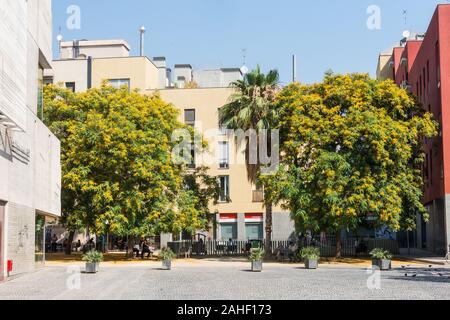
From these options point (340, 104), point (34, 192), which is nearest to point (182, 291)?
point (34, 192)

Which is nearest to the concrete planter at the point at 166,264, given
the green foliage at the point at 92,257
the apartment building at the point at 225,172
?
the green foliage at the point at 92,257

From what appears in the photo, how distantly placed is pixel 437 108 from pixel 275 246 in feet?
46.0

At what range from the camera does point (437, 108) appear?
4622 cm

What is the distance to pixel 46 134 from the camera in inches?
1419

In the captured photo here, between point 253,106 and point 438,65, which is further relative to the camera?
point 253,106

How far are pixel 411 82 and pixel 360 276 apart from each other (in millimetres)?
32886

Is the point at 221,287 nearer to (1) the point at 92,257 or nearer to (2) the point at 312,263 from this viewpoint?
(1) the point at 92,257

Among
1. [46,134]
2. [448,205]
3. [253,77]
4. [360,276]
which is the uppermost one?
[253,77]

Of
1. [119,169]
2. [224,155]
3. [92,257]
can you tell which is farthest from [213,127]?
[92,257]

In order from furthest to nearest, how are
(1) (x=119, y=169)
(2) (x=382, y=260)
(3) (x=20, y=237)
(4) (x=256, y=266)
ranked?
1. (1) (x=119, y=169)
2. (4) (x=256, y=266)
3. (2) (x=382, y=260)
4. (3) (x=20, y=237)

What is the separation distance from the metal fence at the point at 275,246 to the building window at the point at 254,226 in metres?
8.63

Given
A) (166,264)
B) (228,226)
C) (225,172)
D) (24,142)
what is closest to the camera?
(24,142)
